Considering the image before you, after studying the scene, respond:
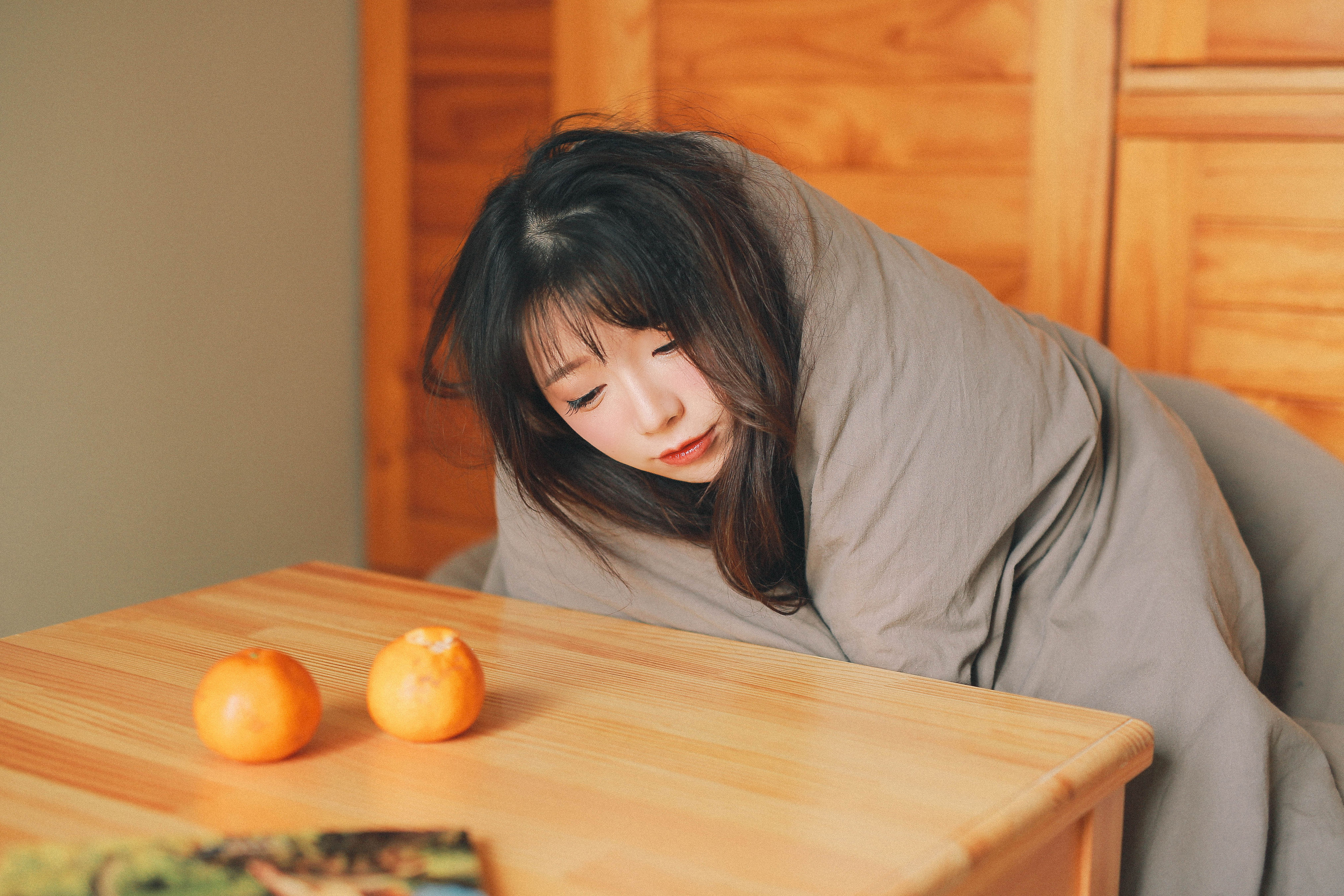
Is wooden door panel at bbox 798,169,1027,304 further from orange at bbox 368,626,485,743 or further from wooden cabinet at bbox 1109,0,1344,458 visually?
orange at bbox 368,626,485,743

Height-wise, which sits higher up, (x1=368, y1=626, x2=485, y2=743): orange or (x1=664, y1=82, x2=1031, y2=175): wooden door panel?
(x1=664, y1=82, x2=1031, y2=175): wooden door panel

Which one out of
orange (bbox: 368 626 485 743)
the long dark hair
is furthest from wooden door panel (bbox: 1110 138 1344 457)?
orange (bbox: 368 626 485 743)

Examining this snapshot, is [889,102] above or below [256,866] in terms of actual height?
above

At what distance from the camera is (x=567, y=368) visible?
0.92m

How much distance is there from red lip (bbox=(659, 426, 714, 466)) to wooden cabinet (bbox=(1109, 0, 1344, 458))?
1.03 meters

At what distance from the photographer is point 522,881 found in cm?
55

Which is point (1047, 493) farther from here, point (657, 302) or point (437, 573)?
point (437, 573)

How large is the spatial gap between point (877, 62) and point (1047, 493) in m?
1.11

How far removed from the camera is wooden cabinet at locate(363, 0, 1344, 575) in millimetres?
1625

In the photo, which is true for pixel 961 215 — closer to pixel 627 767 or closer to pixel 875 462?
pixel 875 462

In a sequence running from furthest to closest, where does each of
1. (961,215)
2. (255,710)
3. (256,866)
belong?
(961,215)
(255,710)
(256,866)

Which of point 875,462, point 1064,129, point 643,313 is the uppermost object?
point 1064,129

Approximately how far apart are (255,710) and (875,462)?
48 cm

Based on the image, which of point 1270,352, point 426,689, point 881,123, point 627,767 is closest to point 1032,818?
point 627,767
